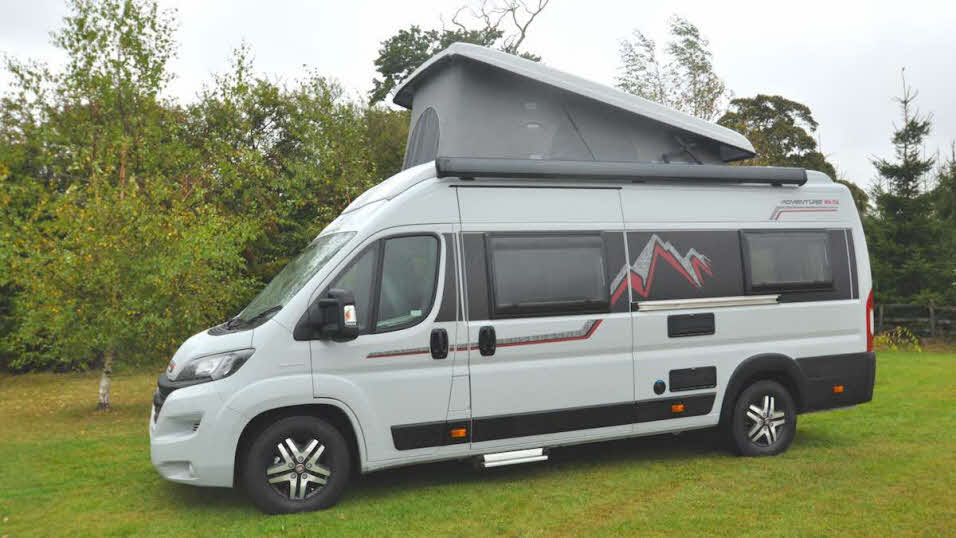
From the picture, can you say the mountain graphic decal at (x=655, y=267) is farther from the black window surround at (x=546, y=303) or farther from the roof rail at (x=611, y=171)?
the roof rail at (x=611, y=171)

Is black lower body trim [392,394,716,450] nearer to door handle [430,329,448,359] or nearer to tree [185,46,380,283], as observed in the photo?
door handle [430,329,448,359]

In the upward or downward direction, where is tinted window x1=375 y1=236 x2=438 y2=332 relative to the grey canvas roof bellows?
downward

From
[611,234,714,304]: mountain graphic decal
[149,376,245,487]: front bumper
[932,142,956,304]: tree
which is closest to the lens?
[149,376,245,487]: front bumper

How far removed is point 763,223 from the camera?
8.16m

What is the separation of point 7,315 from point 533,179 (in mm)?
18300

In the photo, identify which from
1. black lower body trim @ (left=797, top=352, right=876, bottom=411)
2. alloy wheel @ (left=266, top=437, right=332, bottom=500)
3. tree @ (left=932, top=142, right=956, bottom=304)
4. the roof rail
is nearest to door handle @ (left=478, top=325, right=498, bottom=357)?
the roof rail

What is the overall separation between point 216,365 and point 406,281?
1578mm

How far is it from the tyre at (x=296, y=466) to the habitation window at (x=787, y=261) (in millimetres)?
4196

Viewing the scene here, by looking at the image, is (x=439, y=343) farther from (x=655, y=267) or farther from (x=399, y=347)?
(x=655, y=267)

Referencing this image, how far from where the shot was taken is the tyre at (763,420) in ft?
25.9

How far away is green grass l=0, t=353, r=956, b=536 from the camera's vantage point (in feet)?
19.5

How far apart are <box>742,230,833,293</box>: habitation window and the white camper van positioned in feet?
0.06

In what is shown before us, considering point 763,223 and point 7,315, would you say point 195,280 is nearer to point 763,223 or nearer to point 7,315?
point 763,223

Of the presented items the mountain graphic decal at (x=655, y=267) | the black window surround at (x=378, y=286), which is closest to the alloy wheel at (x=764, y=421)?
the mountain graphic decal at (x=655, y=267)
